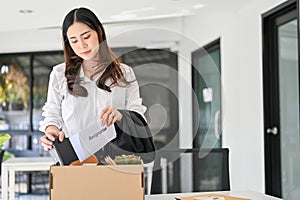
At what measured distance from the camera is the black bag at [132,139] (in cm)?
137

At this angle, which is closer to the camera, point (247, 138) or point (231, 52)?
point (247, 138)

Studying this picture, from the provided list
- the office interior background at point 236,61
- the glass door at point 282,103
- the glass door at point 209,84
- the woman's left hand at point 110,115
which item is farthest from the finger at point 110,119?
the glass door at point 209,84

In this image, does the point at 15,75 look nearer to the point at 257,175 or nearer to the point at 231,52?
the point at 231,52

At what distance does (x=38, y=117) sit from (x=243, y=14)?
3600 millimetres

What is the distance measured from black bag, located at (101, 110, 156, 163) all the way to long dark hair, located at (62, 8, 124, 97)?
114 mm

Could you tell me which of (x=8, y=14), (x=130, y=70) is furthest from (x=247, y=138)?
(x=130, y=70)

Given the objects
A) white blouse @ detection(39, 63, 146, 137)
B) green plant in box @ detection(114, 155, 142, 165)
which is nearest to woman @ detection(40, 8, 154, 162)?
white blouse @ detection(39, 63, 146, 137)

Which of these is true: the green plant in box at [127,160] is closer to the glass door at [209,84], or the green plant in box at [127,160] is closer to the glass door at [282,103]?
the glass door at [282,103]

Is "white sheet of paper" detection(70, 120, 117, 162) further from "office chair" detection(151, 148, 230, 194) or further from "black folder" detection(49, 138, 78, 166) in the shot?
"office chair" detection(151, 148, 230, 194)

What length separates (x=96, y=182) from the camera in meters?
1.22

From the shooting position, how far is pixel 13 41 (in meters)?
6.39

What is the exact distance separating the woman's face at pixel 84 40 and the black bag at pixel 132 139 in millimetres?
201

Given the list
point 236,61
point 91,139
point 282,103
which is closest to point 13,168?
point 236,61

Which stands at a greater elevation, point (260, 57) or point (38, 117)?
point (260, 57)
